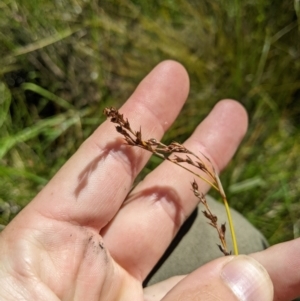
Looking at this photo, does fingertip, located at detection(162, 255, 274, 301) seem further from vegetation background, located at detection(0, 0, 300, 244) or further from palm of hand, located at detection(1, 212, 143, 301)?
vegetation background, located at detection(0, 0, 300, 244)

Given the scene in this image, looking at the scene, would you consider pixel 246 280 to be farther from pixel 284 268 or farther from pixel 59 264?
pixel 59 264

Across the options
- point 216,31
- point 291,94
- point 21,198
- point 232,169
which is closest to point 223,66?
point 216,31

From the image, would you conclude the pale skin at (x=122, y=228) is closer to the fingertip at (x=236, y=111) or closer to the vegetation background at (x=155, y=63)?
the fingertip at (x=236, y=111)

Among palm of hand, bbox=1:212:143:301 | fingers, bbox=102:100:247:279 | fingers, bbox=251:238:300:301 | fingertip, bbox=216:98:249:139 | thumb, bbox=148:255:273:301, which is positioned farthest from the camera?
fingertip, bbox=216:98:249:139

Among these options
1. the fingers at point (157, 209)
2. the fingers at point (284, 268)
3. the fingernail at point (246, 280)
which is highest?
the fingers at point (157, 209)

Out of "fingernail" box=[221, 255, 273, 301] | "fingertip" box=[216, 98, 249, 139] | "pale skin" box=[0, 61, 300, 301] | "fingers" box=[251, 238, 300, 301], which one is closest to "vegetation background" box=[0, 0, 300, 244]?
"fingertip" box=[216, 98, 249, 139]

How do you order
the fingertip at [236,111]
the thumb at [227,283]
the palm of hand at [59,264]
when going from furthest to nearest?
1. the fingertip at [236,111]
2. the palm of hand at [59,264]
3. the thumb at [227,283]

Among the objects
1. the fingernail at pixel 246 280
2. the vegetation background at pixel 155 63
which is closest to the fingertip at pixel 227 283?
the fingernail at pixel 246 280
